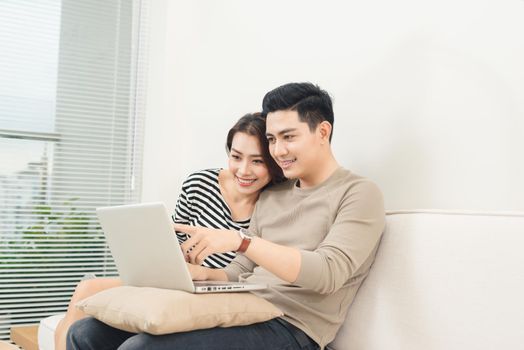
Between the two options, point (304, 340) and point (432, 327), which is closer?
point (432, 327)

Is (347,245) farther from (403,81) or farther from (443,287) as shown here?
(403,81)

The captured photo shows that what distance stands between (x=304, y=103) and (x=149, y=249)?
63 centimetres

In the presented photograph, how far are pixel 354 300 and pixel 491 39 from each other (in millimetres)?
788

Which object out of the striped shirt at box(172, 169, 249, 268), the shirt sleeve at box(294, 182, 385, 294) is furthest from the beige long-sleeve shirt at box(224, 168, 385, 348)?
the striped shirt at box(172, 169, 249, 268)

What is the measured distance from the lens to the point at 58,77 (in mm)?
3312

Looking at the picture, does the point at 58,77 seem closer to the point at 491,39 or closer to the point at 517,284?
the point at 491,39

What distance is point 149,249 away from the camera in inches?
59.4

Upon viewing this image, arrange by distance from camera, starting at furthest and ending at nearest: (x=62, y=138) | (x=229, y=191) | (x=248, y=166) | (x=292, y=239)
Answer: (x=62, y=138) < (x=229, y=191) < (x=248, y=166) < (x=292, y=239)

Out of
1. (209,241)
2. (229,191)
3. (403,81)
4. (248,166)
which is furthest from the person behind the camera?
(229,191)

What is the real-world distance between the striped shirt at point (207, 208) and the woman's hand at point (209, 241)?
689mm

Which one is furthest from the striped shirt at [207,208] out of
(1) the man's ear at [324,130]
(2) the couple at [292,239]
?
(1) the man's ear at [324,130]

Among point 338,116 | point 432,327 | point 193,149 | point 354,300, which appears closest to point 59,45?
point 193,149

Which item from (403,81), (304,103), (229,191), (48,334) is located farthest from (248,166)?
(48,334)

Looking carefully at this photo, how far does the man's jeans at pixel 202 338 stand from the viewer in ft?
4.58
